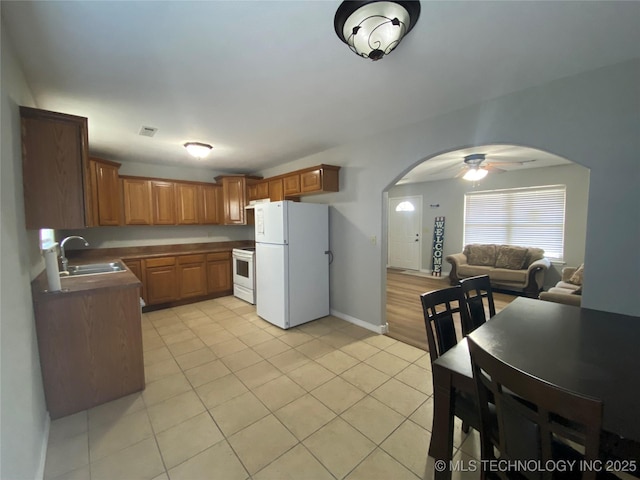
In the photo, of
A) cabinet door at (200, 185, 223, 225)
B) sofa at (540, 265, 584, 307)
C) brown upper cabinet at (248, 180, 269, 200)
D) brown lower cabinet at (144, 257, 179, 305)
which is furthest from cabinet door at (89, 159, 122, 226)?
sofa at (540, 265, 584, 307)

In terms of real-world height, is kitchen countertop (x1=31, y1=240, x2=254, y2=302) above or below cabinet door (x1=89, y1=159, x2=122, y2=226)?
below

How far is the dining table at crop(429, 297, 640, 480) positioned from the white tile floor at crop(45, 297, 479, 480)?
0.41m

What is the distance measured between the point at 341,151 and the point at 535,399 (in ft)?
11.0

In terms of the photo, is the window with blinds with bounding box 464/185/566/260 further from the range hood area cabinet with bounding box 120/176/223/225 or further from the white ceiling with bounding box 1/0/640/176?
the range hood area cabinet with bounding box 120/176/223/225

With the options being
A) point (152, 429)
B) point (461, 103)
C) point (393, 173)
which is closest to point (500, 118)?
point (461, 103)

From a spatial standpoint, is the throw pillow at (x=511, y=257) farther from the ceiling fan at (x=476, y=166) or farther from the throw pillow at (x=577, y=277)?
the ceiling fan at (x=476, y=166)

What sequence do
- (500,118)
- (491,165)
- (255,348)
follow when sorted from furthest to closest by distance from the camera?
(491,165) < (255,348) < (500,118)

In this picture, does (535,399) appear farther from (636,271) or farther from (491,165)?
(491,165)

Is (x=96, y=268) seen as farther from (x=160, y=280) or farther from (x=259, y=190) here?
(x=259, y=190)

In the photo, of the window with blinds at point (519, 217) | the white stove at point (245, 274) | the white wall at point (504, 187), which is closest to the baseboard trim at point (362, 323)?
the white stove at point (245, 274)

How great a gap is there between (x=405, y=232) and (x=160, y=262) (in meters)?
6.16

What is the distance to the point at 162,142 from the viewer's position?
343cm

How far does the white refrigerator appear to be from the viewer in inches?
133

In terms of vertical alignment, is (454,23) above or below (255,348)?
above
